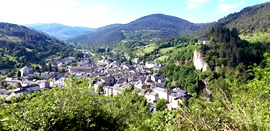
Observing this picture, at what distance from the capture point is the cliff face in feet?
192

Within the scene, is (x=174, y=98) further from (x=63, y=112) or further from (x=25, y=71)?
(x=25, y=71)

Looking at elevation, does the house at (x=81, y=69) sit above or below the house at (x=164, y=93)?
above

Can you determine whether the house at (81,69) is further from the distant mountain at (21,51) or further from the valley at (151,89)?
the distant mountain at (21,51)

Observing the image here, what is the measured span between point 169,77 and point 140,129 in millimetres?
60352

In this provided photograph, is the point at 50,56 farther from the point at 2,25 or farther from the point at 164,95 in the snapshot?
the point at 164,95

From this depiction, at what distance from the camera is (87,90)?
7945 millimetres

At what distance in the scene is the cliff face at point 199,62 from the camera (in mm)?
58625

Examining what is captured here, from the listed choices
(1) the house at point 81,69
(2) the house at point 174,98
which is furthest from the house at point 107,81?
(2) the house at point 174,98

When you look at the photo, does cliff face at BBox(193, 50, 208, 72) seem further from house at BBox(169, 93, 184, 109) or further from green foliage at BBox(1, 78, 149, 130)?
green foliage at BBox(1, 78, 149, 130)

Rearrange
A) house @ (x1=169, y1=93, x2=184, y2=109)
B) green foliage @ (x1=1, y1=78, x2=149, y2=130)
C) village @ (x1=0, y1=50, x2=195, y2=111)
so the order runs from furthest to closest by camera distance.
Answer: village @ (x1=0, y1=50, x2=195, y2=111) → house @ (x1=169, y1=93, x2=184, y2=109) → green foliage @ (x1=1, y1=78, x2=149, y2=130)

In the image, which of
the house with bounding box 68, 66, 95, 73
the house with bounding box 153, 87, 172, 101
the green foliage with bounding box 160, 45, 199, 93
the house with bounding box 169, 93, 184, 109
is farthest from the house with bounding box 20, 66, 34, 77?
the house with bounding box 169, 93, 184, 109

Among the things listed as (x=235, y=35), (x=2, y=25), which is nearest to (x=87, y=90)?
(x=235, y=35)

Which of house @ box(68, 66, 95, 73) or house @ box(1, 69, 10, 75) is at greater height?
house @ box(1, 69, 10, 75)

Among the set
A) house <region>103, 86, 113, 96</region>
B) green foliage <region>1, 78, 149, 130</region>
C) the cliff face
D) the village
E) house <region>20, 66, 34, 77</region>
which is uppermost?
green foliage <region>1, 78, 149, 130</region>
